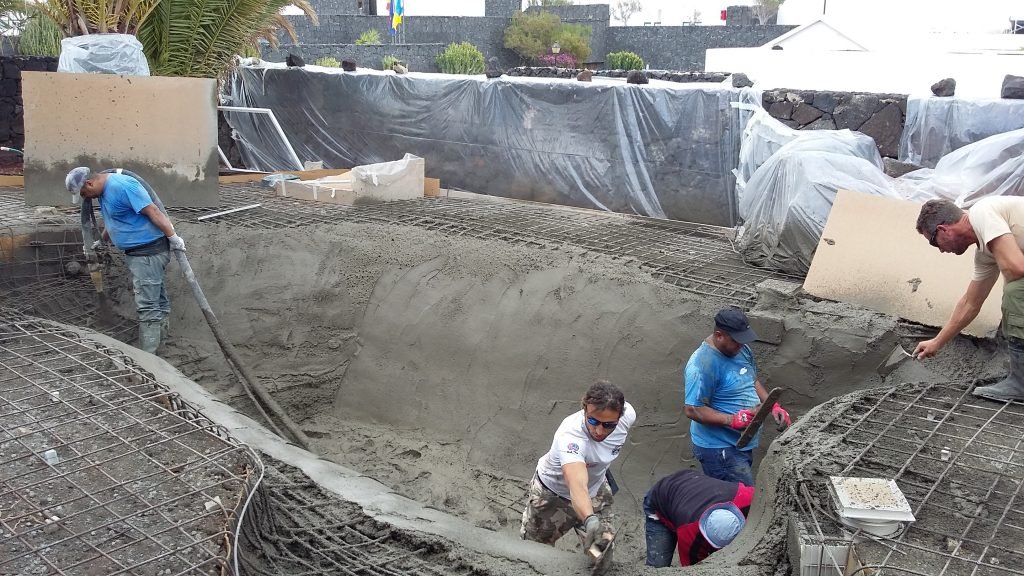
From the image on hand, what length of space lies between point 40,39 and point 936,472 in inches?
511

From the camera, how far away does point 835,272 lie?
5668 millimetres

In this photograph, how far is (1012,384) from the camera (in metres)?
4.32

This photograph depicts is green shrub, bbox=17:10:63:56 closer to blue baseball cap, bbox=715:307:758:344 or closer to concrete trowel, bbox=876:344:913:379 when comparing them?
blue baseball cap, bbox=715:307:758:344

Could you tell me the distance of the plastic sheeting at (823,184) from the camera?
5.70 m

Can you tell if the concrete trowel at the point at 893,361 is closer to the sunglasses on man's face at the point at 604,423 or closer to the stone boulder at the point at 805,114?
the sunglasses on man's face at the point at 604,423

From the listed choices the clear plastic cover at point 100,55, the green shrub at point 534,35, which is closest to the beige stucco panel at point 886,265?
the clear plastic cover at point 100,55

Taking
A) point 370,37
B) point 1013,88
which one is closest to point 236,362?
point 1013,88

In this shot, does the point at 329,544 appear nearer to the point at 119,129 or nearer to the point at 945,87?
the point at 119,129

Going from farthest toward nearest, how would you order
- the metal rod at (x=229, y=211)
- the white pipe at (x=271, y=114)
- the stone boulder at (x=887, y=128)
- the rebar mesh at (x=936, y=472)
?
the white pipe at (x=271, y=114) → the metal rod at (x=229, y=211) → the stone boulder at (x=887, y=128) → the rebar mesh at (x=936, y=472)

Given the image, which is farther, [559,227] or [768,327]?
[559,227]

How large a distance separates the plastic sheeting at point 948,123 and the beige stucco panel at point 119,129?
6619 millimetres

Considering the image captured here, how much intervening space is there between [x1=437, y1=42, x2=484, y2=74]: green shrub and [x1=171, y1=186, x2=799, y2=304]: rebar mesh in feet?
38.7

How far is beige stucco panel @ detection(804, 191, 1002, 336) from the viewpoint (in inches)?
205

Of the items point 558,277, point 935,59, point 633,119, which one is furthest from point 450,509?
point 935,59
